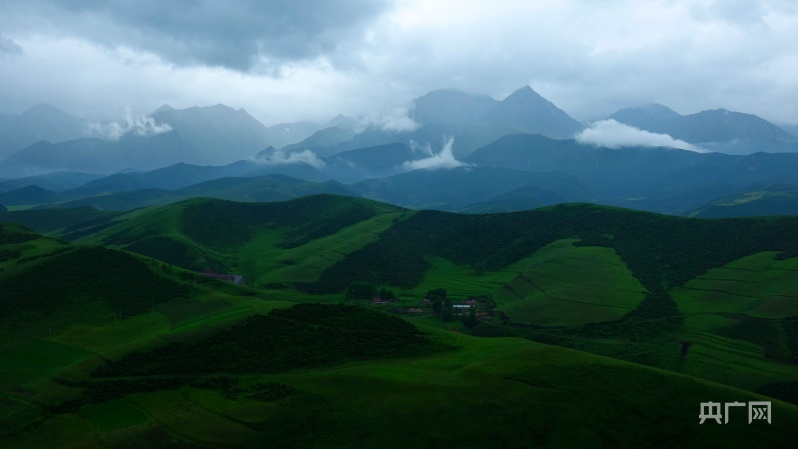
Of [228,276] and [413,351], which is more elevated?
[228,276]

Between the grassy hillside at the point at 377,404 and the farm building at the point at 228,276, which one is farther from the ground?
the farm building at the point at 228,276

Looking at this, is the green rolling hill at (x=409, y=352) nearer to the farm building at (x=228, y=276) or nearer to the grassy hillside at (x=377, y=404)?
the grassy hillside at (x=377, y=404)

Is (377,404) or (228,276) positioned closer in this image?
(377,404)

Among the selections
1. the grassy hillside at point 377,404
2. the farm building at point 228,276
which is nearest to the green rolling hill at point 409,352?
the grassy hillside at point 377,404

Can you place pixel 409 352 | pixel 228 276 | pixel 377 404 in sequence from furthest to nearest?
pixel 228 276
pixel 409 352
pixel 377 404

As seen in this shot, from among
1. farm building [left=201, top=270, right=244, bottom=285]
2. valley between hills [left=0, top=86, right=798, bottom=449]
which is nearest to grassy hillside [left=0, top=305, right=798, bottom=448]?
valley between hills [left=0, top=86, right=798, bottom=449]

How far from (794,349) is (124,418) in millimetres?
110403

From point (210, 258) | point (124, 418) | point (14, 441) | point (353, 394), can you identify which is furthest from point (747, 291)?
point (210, 258)

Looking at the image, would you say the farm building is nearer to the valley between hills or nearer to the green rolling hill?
the valley between hills

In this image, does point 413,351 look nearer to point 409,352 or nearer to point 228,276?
point 409,352

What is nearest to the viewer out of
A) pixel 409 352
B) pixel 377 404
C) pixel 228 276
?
pixel 377 404

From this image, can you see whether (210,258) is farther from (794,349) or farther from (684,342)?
(794,349)

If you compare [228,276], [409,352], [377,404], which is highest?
[228,276]

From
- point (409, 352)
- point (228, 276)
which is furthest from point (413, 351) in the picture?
point (228, 276)
